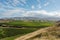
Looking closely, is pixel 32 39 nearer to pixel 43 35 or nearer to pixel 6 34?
pixel 43 35

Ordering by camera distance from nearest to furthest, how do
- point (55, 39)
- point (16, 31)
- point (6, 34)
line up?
point (55, 39), point (6, 34), point (16, 31)

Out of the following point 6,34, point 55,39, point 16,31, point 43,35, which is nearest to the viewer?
point 55,39

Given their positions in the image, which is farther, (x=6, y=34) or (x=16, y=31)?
(x=16, y=31)

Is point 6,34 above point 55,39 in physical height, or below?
above

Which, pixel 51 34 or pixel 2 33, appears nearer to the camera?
pixel 51 34

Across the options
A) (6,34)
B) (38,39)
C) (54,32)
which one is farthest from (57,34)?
(6,34)

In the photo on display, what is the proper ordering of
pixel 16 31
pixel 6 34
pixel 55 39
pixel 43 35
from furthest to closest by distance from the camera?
pixel 16 31 → pixel 6 34 → pixel 43 35 → pixel 55 39

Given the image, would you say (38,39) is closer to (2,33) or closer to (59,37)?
(59,37)

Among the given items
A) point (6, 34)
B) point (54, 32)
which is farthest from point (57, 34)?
point (6, 34)

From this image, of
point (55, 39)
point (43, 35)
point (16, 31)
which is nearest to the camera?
point (55, 39)
